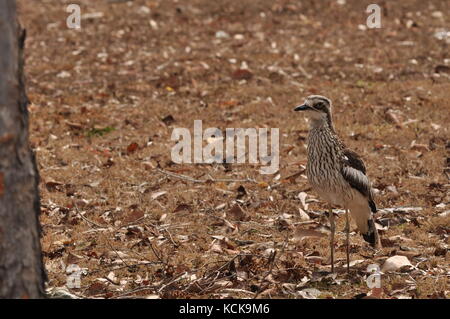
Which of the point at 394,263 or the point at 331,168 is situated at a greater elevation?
the point at 331,168

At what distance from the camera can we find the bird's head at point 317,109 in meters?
7.19

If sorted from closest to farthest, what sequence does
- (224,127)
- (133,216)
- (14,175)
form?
1. (14,175)
2. (133,216)
3. (224,127)

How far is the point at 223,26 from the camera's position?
16.7 metres

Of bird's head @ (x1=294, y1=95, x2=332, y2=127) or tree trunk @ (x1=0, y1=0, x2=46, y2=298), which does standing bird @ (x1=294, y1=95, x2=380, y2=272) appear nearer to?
bird's head @ (x1=294, y1=95, x2=332, y2=127)

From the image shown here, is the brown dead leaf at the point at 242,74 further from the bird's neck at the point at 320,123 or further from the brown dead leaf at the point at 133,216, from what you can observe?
the bird's neck at the point at 320,123

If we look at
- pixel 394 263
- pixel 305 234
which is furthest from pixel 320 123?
pixel 394 263

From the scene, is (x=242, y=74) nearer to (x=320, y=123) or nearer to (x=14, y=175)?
(x=320, y=123)

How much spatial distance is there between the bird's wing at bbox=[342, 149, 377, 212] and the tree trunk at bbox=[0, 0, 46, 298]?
3134 mm

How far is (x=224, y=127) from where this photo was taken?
38.4 feet

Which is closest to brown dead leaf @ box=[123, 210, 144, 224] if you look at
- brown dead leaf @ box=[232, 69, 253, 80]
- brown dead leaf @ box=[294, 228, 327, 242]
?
brown dead leaf @ box=[294, 228, 327, 242]

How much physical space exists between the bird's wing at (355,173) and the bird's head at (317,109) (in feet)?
1.17

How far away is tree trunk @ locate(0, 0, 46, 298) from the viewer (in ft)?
15.4

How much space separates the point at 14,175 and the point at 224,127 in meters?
7.08

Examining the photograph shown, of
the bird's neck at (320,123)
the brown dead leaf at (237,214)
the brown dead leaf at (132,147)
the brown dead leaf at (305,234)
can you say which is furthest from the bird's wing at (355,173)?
the brown dead leaf at (132,147)
